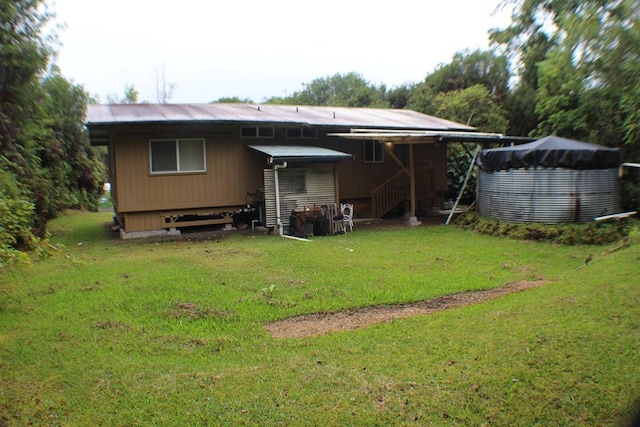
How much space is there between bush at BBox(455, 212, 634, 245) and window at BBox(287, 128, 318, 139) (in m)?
6.22

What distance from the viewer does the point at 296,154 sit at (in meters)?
12.8

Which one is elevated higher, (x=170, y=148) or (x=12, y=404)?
(x=170, y=148)

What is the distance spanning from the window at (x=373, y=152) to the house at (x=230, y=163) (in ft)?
1.05

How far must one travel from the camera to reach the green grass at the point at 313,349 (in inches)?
139

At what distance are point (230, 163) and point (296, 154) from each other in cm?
222

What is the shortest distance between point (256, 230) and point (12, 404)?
399 inches

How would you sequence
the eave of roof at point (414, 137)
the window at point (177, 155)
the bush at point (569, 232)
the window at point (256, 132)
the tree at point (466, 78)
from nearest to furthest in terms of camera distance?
the bush at point (569, 232)
the window at point (177, 155)
the eave of roof at point (414, 137)
the window at point (256, 132)
the tree at point (466, 78)

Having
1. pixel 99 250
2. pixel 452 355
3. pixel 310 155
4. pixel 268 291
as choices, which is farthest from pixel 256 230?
pixel 452 355

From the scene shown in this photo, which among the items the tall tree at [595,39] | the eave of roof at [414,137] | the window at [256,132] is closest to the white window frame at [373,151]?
the eave of roof at [414,137]

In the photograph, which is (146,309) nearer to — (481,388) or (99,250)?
(481,388)

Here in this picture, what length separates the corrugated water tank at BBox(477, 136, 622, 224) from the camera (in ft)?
37.4

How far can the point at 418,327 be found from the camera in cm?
521

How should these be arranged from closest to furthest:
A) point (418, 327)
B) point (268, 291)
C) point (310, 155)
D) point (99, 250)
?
point (418, 327) → point (268, 291) → point (99, 250) → point (310, 155)

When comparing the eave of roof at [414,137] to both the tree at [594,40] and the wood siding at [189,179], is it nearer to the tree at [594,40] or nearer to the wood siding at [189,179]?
the wood siding at [189,179]
